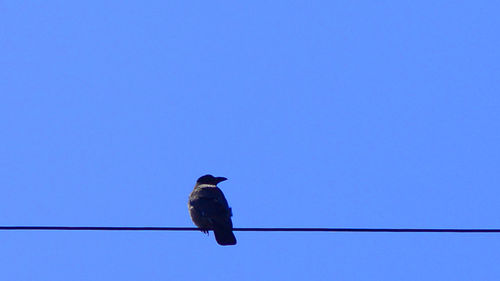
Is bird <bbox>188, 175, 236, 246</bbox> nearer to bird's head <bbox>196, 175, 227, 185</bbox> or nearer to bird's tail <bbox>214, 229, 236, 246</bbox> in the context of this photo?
bird's tail <bbox>214, 229, 236, 246</bbox>

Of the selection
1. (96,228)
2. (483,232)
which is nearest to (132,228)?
(96,228)

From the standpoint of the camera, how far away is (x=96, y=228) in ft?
24.5

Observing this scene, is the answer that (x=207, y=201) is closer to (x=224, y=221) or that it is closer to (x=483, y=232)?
(x=224, y=221)

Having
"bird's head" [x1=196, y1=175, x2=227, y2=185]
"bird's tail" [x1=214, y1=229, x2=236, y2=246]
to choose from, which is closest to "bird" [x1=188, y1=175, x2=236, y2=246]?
"bird's tail" [x1=214, y1=229, x2=236, y2=246]

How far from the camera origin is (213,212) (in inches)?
462

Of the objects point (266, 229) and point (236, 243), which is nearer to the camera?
point (266, 229)

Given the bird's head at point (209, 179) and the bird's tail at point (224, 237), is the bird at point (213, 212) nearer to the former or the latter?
the bird's tail at point (224, 237)

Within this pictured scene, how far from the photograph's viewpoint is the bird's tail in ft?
37.7

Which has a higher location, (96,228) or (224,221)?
(224,221)

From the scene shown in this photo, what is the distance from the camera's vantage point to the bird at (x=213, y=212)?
455 inches

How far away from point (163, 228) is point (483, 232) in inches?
104

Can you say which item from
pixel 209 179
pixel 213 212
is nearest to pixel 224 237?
pixel 213 212

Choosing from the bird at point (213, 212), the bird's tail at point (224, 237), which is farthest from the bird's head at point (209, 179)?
the bird's tail at point (224, 237)

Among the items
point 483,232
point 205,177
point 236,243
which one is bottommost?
point 483,232
